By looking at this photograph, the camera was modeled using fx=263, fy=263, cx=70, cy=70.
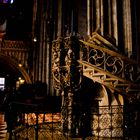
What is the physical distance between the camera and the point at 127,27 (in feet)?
26.2

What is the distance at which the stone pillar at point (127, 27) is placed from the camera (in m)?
7.79

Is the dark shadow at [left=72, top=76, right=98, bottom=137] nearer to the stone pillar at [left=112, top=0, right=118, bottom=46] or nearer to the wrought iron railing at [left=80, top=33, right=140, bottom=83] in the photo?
the wrought iron railing at [left=80, top=33, right=140, bottom=83]

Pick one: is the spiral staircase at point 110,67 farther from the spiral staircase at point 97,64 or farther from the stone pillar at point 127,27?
the stone pillar at point 127,27

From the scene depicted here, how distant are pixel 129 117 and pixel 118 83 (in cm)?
100

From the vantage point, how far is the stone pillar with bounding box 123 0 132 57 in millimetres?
7793

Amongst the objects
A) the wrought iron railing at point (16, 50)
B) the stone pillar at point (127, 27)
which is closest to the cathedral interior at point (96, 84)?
the stone pillar at point (127, 27)

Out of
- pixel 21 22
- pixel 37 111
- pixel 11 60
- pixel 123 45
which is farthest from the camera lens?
pixel 21 22

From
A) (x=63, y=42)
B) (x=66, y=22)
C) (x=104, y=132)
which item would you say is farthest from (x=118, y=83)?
(x=66, y=22)

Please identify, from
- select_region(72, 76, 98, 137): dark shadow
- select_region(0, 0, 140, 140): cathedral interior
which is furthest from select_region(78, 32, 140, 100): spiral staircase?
select_region(72, 76, 98, 137): dark shadow

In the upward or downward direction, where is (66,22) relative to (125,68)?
upward

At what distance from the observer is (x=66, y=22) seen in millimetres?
16438

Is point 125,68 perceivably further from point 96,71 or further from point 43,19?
point 43,19

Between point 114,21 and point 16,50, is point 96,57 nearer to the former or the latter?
point 114,21

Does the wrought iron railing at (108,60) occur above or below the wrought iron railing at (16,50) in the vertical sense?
below
